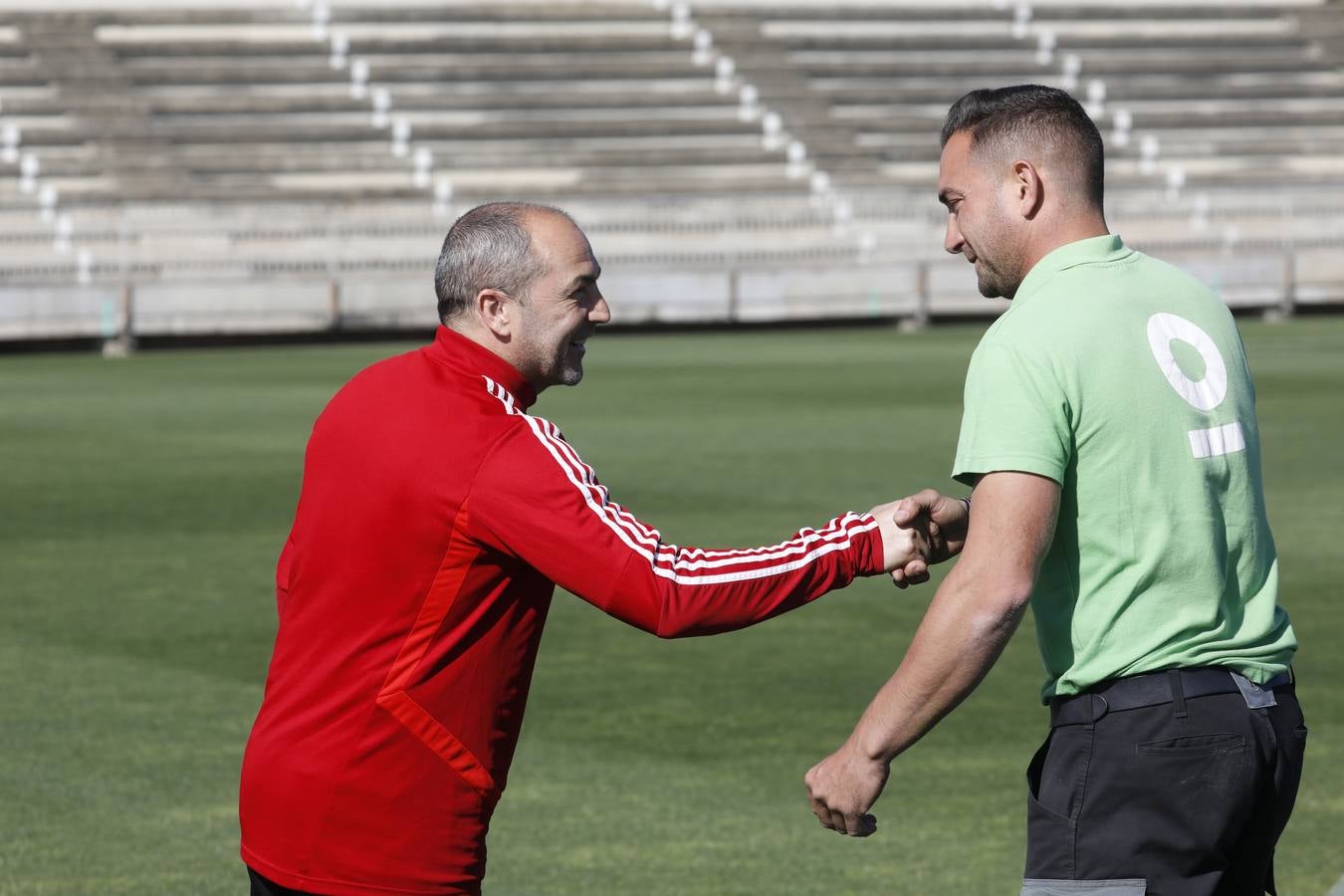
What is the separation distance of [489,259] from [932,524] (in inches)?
36.0

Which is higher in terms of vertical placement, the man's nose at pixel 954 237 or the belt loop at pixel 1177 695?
the man's nose at pixel 954 237

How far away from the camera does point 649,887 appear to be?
5.90 m

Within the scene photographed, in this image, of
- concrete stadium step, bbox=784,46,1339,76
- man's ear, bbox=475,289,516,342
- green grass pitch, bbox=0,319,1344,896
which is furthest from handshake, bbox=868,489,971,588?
concrete stadium step, bbox=784,46,1339,76

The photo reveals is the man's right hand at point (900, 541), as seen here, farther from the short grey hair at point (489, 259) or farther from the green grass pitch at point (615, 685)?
the green grass pitch at point (615, 685)

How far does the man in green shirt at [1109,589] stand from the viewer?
131 inches

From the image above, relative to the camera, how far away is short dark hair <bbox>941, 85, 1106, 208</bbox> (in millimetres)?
3523

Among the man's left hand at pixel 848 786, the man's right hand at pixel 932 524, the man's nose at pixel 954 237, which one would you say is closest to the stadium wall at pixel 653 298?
the man's right hand at pixel 932 524

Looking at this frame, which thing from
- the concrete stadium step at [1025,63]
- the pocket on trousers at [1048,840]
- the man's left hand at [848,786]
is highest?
the man's left hand at [848,786]

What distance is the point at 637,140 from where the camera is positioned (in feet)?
131

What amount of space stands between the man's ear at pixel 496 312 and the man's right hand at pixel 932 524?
72 centimetres

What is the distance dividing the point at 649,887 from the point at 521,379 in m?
2.57

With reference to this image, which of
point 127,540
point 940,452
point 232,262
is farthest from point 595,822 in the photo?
point 232,262

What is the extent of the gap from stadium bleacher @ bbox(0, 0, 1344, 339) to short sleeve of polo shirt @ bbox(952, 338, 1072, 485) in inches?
1100

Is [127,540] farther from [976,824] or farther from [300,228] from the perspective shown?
[300,228]
